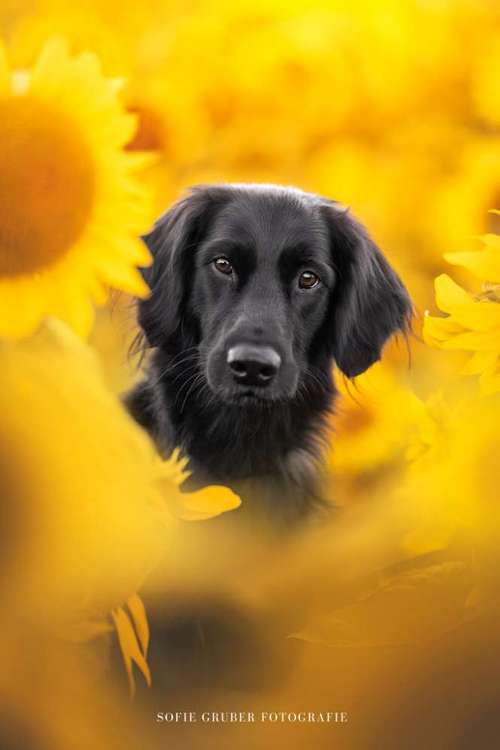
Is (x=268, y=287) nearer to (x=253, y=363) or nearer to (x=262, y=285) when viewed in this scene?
(x=262, y=285)

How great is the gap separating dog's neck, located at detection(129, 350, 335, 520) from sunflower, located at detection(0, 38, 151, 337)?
0.40m

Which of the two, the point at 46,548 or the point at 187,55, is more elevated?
the point at 187,55

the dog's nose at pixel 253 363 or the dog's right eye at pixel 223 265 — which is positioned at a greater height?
the dog's right eye at pixel 223 265

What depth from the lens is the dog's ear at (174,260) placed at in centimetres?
199

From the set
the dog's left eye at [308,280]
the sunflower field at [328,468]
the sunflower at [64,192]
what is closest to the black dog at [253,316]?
the dog's left eye at [308,280]

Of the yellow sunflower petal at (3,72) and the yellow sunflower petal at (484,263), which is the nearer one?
the yellow sunflower petal at (3,72)

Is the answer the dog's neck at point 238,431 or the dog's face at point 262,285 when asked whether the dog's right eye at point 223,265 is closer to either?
the dog's face at point 262,285

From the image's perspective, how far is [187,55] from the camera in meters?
1.86

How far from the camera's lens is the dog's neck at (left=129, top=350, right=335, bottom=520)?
2.10 meters

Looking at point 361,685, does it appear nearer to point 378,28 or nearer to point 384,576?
point 384,576

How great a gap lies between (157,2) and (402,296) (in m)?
0.75

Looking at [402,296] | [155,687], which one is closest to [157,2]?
[402,296]

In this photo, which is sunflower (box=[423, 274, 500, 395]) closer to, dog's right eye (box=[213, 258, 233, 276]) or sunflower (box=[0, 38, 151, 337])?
dog's right eye (box=[213, 258, 233, 276])

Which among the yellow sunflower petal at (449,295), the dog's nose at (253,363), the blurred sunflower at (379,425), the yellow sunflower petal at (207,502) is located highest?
the yellow sunflower petal at (449,295)
